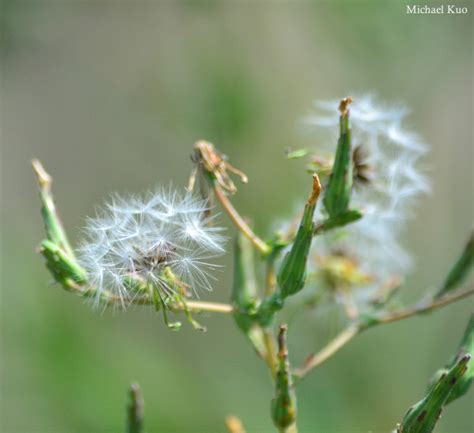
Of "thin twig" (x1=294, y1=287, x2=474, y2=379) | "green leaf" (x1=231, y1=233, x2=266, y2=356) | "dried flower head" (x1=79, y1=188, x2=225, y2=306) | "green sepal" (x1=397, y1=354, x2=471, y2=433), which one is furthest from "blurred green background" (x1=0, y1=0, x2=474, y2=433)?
"green sepal" (x1=397, y1=354, x2=471, y2=433)

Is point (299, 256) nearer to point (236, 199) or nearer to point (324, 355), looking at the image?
point (324, 355)

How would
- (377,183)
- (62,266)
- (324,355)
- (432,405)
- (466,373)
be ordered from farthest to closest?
(377,183), (324,355), (62,266), (466,373), (432,405)

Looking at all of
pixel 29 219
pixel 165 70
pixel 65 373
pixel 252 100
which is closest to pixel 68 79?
pixel 29 219

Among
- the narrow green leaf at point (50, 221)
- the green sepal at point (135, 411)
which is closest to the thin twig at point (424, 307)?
the green sepal at point (135, 411)

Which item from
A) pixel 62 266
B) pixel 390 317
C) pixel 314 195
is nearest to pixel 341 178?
pixel 314 195

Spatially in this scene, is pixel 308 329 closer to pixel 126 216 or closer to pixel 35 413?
pixel 35 413

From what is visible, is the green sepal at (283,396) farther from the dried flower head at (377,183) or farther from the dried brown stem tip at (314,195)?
the dried flower head at (377,183)

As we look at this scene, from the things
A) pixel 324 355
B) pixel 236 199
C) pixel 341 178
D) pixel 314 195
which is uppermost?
pixel 236 199
